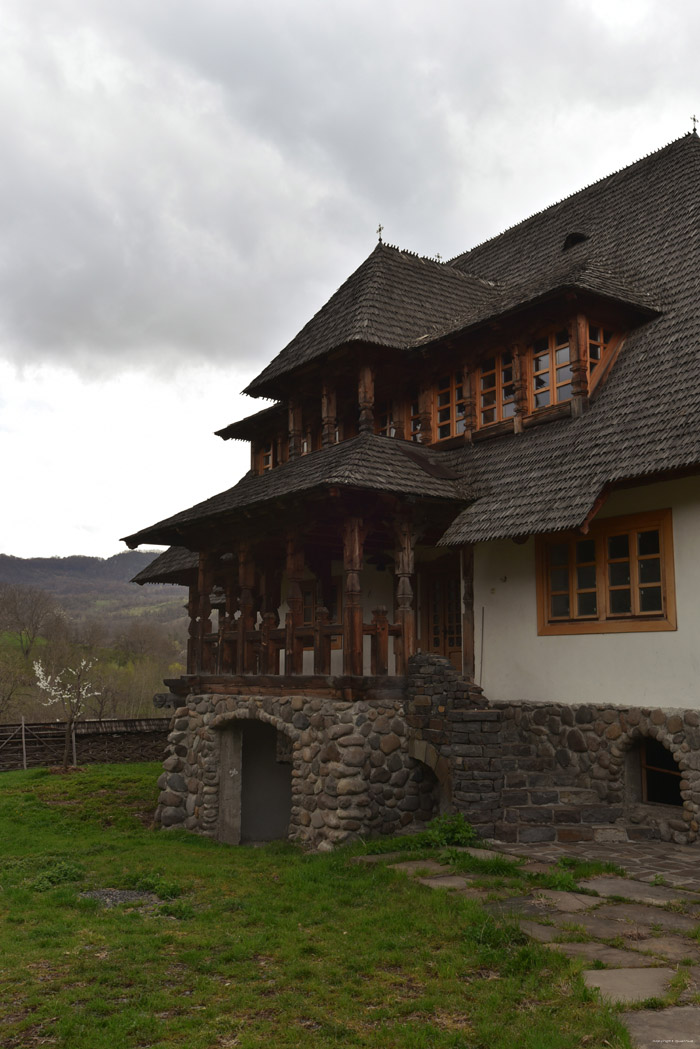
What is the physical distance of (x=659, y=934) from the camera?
5828mm

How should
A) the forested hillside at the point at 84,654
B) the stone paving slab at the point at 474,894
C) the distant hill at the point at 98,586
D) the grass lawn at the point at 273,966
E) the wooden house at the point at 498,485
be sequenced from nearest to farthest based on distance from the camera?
the grass lawn at the point at 273,966 < the stone paving slab at the point at 474,894 < the wooden house at the point at 498,485 < the forested hillside at the point at 84,654 < the distant hill at the point at 98,586

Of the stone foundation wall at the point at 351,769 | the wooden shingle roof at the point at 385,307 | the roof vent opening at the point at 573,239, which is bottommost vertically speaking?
the stone foundation wall at the point at 351,769

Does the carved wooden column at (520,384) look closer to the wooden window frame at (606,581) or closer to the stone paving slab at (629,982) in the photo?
the wooden window frame at (606,581)

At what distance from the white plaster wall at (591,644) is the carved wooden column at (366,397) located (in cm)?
248

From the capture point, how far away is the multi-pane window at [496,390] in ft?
39.0

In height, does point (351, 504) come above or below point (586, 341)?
below

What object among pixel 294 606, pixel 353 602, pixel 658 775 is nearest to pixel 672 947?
pixel 658 775

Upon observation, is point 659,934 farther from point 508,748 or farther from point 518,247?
point 518,247

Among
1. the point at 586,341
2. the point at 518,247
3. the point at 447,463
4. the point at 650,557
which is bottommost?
the point at 650,557

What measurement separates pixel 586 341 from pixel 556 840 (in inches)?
230

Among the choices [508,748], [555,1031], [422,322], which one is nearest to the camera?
[555,1031]

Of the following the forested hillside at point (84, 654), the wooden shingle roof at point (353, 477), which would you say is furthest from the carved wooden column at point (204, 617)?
the forested hillside at point (84, 654)

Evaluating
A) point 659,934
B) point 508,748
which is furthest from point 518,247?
point 659,934

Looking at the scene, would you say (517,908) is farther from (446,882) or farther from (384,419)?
(384,419)
